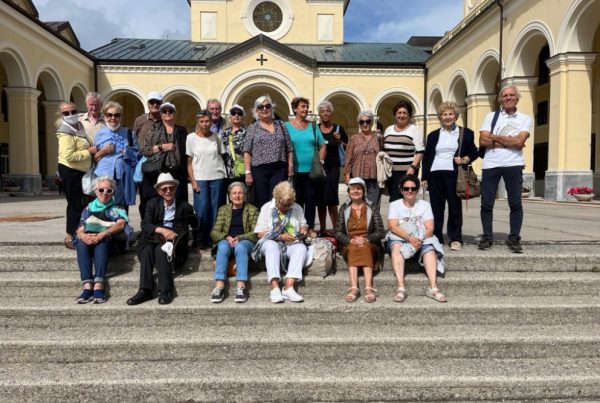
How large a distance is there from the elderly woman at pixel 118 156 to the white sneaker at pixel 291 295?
212 cm

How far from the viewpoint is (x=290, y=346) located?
3.63m

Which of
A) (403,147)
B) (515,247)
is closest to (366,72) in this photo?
(403,147)

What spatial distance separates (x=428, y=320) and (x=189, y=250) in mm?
2723

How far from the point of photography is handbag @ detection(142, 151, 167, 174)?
4898mm

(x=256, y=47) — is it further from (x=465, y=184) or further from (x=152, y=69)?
(x=465, y=184)

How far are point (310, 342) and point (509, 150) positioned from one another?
3288mm

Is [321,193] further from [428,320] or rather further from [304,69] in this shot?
[304,69]

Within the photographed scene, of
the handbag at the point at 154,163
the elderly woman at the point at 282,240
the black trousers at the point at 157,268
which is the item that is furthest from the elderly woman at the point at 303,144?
the black trousers at the point at 157,268

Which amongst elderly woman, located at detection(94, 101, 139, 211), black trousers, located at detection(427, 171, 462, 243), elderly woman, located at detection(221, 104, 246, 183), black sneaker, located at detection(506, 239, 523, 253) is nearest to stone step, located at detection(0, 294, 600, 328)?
black sneaker, located at detection(506, 239, 523, 253)

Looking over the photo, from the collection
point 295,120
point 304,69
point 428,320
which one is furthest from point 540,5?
point 428,320

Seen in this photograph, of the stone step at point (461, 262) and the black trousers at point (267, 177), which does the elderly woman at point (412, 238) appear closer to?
the stone step at point (461, 262)

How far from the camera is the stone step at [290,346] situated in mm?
3590

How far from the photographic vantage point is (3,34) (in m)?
16.6

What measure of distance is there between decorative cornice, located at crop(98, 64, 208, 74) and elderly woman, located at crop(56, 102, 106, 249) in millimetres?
20934
